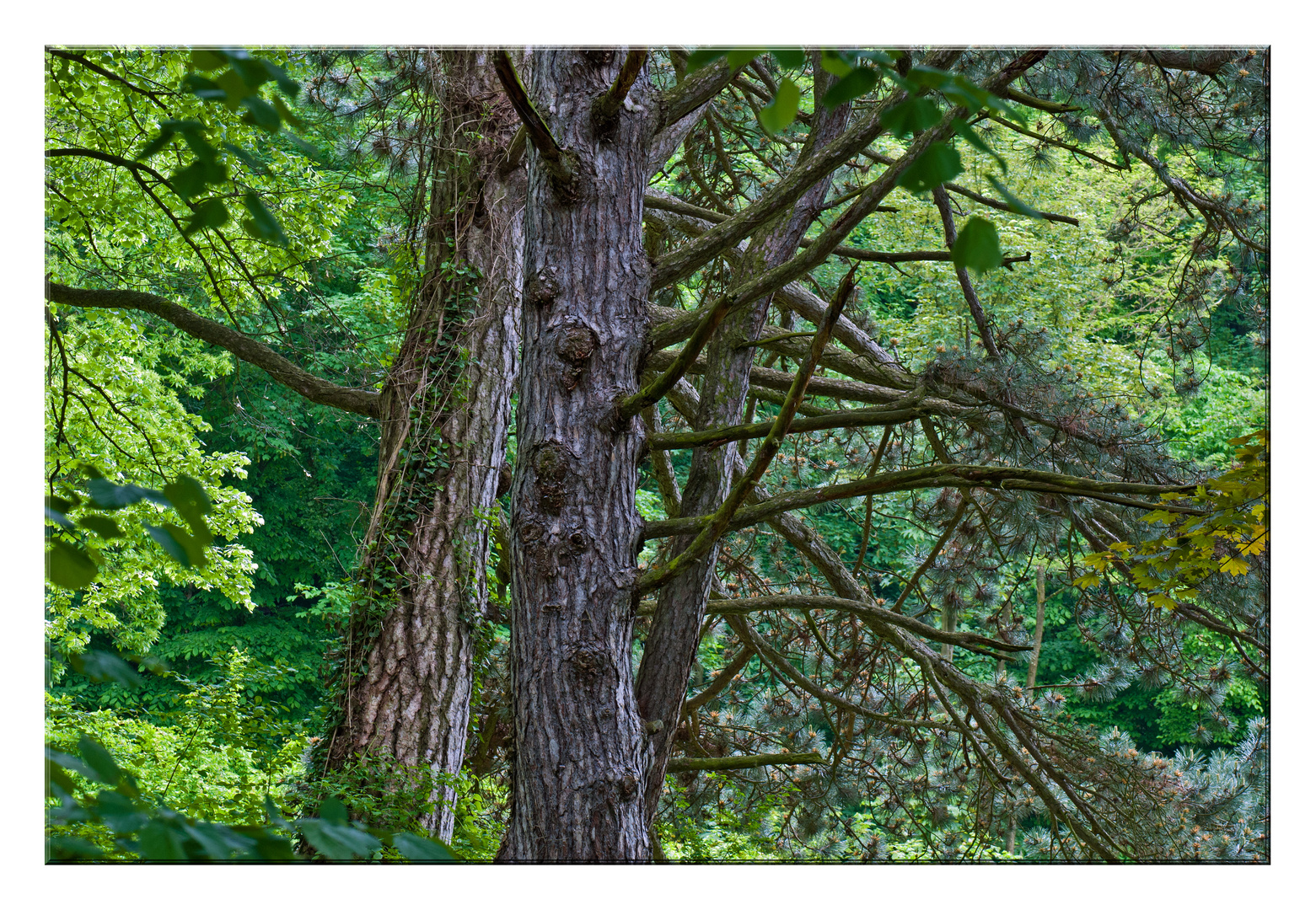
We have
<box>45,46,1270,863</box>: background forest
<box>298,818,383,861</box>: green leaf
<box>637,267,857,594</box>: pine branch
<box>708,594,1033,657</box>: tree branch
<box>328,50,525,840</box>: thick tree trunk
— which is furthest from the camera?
<box>328,50,525,840</box>: thick tree trunk

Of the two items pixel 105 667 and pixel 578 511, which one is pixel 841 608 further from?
pixel 105 667

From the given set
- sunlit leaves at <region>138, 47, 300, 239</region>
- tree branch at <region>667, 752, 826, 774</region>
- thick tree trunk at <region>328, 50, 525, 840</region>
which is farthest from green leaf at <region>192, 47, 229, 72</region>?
thick tree trunk at <region>328, 50, 525, 840</region>

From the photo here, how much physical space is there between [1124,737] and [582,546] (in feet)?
8.23

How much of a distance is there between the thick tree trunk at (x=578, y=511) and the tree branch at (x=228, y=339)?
4.59 feet

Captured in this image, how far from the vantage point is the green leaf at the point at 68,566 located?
69cm

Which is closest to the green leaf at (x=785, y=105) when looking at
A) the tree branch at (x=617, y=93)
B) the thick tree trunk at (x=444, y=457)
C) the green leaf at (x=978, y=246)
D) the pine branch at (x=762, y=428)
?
the green leaf at (x=978, y=246)

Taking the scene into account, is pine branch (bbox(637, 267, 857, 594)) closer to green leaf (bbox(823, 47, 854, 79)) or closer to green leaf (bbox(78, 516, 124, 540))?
green leaf (bbox(823, 47, 854, 79))

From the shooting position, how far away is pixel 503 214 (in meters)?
2.89

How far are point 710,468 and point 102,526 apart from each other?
1588 millimetres

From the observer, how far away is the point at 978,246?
59cm

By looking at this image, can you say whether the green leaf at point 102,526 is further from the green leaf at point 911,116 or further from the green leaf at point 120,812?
the green leaf at point 911,116

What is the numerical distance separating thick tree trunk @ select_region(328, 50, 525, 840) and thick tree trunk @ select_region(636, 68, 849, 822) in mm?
743

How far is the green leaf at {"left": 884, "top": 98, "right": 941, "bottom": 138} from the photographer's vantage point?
1.98 feet
